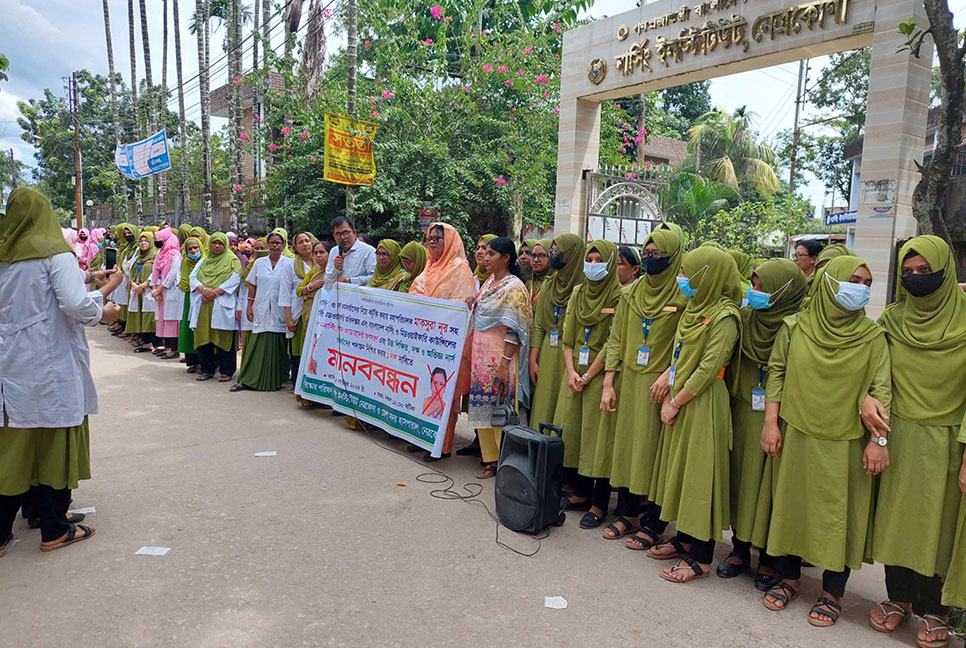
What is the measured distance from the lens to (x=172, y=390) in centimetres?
698

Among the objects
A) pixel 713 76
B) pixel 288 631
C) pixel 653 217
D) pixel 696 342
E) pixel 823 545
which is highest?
pixel 713 76

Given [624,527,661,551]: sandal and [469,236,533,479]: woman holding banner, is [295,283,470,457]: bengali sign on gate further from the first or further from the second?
[624,527,661,551]: sandal

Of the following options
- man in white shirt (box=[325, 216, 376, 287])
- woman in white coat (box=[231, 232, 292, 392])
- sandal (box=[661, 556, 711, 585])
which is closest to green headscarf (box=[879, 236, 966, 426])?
sandal (box=[661, 556, 711, 585])

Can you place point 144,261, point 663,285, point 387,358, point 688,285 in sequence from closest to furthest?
point 688,285
point 663,285
point 387,358
point 144,261

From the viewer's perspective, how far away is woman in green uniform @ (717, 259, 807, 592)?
3.20 metres

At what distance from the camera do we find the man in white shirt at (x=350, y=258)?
6.23 m

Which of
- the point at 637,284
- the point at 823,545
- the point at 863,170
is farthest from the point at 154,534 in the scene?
the point at 863,170

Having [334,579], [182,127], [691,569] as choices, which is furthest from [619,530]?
[182,127]

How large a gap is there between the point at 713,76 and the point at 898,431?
6.94 m

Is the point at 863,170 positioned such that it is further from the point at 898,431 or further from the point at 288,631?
the point at 288,631

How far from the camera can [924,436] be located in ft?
8.87

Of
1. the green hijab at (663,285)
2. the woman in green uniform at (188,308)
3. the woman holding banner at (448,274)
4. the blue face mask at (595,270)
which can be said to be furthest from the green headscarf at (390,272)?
the woman in green uniform at (188,308)

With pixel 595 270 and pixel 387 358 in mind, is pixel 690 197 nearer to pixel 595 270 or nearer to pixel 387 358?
pixel 387 358

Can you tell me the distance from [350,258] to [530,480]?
3494 millimetres
